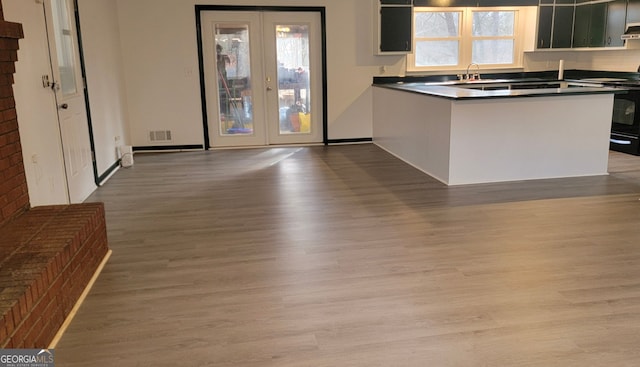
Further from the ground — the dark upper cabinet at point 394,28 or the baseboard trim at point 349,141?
the dark upper cabinet at point 394,28

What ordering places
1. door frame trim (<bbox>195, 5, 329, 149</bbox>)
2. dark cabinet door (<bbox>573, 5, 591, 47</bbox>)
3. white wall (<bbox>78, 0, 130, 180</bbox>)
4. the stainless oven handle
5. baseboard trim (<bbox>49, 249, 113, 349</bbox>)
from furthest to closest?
dark cabinet door (<bbox>573, 5, 591, 47</bbox>), door frame trim (<bbox>195, 5, 329, 149</bbox>), the stainless oven handle, white wall (<bbox>78, 0, 130, 180</bbox>), baseboard trim (<bbox>49, 249, 113, 349</bbox>)

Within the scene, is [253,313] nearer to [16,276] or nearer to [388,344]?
[388,344]

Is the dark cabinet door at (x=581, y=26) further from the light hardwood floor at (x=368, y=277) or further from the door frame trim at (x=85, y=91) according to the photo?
the door frame trim at (x=85, y=91)

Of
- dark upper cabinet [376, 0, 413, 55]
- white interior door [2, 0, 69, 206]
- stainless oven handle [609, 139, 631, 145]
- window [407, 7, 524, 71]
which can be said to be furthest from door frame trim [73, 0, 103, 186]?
stainless oven handle [609, 139, 631, 145]

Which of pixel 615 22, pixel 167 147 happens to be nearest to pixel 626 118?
pixel 615 22

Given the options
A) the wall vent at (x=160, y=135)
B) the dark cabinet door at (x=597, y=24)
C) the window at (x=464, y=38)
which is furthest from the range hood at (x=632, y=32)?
the wall vent at (x=160, y=135)

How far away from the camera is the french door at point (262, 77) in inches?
287

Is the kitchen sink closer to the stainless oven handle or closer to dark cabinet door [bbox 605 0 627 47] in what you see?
dark cabinet door [bbox 605 0 627 47]

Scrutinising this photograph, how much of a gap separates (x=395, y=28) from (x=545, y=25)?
236cm

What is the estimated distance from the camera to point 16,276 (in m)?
2.21

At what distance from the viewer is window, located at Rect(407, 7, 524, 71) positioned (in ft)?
24.8

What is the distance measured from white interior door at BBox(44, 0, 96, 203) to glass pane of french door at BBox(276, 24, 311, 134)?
313cm

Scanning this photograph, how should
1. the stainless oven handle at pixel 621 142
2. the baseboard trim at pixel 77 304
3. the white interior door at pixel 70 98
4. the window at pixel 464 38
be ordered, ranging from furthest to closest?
the window at pixel 464 38
the stainless oven handle at pixel 621 142
the white interior door at pixel 70 98
the baseboard trim at pixel 77 304

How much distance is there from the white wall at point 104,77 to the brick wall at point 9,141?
7.61ft
